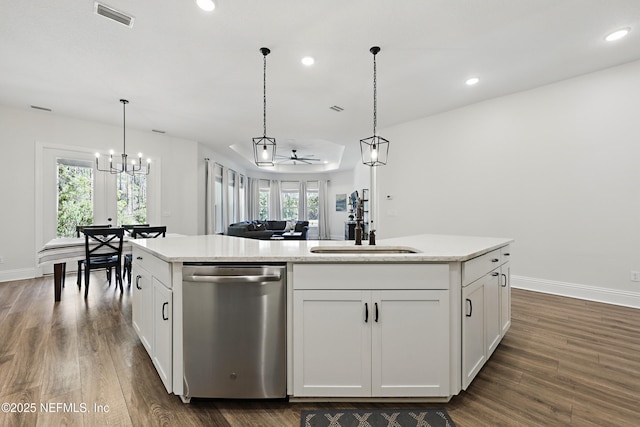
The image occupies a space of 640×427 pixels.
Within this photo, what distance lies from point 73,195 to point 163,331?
16.3 ft

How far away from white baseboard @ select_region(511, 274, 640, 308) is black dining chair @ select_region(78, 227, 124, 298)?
571 centimetres

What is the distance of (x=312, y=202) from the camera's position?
11.8 m

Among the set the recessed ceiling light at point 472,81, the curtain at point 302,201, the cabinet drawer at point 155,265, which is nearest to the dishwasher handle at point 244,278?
the cabinet drawer at point 155,265

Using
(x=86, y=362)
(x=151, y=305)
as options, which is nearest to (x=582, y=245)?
(x=151, y=305)

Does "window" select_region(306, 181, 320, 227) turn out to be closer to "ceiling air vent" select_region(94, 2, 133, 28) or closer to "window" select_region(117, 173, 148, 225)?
"window" select_region(117, 173, 148, 225)

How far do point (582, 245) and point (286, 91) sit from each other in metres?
4.46

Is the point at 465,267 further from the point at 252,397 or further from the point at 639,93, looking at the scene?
the point at 639,93

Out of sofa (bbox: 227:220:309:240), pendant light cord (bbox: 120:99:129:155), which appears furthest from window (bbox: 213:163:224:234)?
pendant light cord (bbox: 120:99:129:155)

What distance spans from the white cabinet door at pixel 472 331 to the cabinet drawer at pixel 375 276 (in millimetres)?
230

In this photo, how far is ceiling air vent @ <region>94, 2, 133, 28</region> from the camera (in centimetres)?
229

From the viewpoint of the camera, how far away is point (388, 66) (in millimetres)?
3283

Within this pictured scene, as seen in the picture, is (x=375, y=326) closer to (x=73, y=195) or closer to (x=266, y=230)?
(x=73, y=195)

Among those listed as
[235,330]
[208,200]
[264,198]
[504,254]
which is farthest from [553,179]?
[264,198]

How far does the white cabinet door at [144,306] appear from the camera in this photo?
6.61ft
